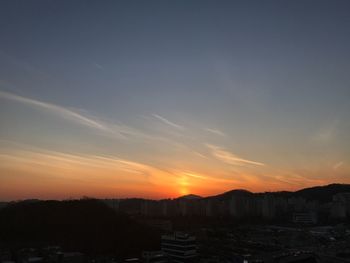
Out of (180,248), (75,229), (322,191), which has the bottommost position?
(180,248)

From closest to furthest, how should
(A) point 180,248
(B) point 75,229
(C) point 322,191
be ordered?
(A) point 180,248 → (B) point 75,229 → (C) point 322,191

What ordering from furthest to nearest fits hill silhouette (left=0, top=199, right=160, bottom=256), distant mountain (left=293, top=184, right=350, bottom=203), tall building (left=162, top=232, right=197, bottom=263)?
distant mountain (left=293, top=184, right=350, bottom=203) < hill silhouette (left=0, top=199, right=160, bottom=256) < tall building (left=162, top=232, right=197, bottom=263)

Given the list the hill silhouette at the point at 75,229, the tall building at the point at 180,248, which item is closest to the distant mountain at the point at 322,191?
the hill silhouette at the point at 75,229

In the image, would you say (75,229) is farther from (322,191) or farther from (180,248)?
(322,191)

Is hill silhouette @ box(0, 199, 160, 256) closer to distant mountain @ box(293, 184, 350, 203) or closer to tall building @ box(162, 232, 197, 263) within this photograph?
tall building @ box(162, 232, 197, 263)

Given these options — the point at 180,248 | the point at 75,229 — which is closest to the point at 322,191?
the point at 75,229

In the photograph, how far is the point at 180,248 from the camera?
2303 cm

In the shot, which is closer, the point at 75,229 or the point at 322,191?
the point at 75,229

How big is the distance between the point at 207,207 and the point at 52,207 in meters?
26.6

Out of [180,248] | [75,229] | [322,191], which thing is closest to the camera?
[180,248]

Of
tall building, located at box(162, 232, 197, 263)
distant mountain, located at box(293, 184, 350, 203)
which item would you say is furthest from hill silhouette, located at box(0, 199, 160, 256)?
distant mountain, located at box(293, 184, 350, 203)

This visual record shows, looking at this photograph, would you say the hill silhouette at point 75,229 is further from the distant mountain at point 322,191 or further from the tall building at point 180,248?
the distant mountain at point 322,191

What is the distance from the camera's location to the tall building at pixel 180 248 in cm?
2294

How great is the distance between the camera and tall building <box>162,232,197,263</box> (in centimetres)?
2294
